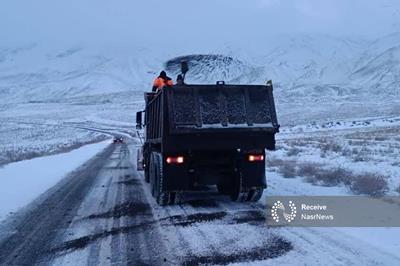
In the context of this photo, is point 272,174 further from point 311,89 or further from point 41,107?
point 41,107

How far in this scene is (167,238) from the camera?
8.40 m

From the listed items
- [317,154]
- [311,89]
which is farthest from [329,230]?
[311,89]

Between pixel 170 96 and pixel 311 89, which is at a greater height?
pixel 311 89

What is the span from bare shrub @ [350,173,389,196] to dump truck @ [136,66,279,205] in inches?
96.4

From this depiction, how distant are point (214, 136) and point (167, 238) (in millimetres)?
2960

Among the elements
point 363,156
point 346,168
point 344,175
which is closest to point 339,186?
point 344,175

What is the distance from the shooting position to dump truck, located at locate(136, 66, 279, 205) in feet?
35.2

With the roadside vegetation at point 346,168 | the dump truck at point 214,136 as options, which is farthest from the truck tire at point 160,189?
the roadside vegetation at point 346,168

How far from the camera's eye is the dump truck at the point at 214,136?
10727mm

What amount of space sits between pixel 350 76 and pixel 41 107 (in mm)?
85594

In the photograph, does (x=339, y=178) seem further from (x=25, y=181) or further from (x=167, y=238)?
(x=25, y=181)

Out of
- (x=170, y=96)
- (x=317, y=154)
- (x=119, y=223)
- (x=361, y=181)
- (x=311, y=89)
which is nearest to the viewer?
(x=119, y=223)

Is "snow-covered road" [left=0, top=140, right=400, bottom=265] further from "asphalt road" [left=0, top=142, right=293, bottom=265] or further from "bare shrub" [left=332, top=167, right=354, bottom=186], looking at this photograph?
"bare shrub" [left=332, top=167, right=354, bottom=186]

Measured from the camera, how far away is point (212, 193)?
13516 mm
